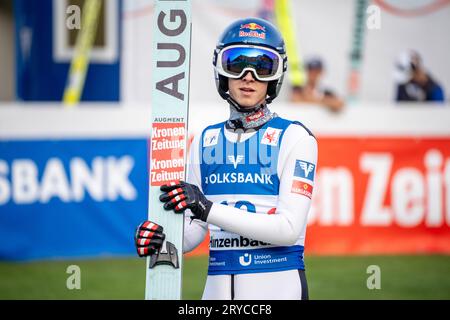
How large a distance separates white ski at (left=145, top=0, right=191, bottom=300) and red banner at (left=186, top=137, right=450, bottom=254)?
695 centimetres

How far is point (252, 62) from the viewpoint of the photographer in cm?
500

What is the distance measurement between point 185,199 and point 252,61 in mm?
848

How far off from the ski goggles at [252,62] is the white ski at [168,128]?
8.7 inches

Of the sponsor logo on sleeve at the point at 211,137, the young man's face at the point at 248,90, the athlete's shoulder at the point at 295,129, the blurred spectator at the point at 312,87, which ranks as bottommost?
the sponsor logo on sleeve at the point at 211,137

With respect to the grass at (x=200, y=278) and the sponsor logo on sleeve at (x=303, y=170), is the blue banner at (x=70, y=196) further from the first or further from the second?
the sponsor logo on sleeve at (x=303, y=170)

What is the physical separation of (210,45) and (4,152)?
177 inches

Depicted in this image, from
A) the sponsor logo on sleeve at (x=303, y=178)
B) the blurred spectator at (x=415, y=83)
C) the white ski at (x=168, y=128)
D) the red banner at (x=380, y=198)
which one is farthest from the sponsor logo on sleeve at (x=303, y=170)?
the blurred spectator at (x=415, y=83)

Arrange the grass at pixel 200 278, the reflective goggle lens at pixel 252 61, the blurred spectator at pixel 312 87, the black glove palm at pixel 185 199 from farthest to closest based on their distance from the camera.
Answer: the blurred spectator at pixel 312 87 → the grass at pixel 200 278 → the reflective goggle lens at pixel 252 61 → the black glove palm at pixel 185 199

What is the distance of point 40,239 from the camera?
11.5 meters

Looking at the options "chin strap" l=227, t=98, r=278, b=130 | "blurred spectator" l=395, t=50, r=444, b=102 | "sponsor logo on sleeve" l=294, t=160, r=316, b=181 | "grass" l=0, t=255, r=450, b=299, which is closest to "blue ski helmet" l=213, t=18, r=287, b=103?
"chin strap" l=227, t=98, r=278, b=130

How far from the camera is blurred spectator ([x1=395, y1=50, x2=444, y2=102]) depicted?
14.2 meters

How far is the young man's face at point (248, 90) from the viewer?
16.5ft

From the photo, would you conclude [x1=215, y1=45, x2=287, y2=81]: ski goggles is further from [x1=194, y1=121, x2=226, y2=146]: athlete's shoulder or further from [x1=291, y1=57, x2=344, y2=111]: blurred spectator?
[x1=291, y1=57, x2=344, y2=111]: blurred spectator

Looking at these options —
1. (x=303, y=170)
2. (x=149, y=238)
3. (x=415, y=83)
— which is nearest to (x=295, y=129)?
(x=303, y=170)
